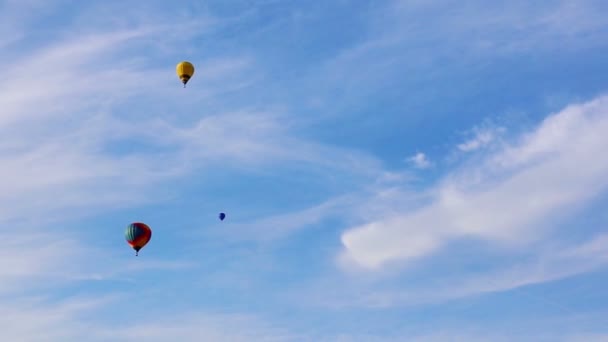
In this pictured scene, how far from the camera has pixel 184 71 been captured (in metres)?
162

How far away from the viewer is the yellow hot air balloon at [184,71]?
161875mm

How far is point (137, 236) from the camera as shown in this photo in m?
158

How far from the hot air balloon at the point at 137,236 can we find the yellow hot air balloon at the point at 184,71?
2773 cm

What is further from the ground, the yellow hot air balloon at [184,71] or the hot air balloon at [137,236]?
the yellow hot air balloon at [184,71]

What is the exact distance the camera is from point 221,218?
593ft

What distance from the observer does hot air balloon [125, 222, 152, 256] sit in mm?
158250

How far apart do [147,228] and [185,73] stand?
29267 millimetres

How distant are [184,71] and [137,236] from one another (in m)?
31.3

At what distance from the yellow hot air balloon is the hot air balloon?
27.7m

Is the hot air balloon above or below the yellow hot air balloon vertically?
below

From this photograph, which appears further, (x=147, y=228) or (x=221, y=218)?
(x=221, y=218)

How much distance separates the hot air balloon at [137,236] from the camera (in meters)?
158

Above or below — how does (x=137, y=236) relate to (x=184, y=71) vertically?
below

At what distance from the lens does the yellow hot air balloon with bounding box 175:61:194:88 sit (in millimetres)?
161875
